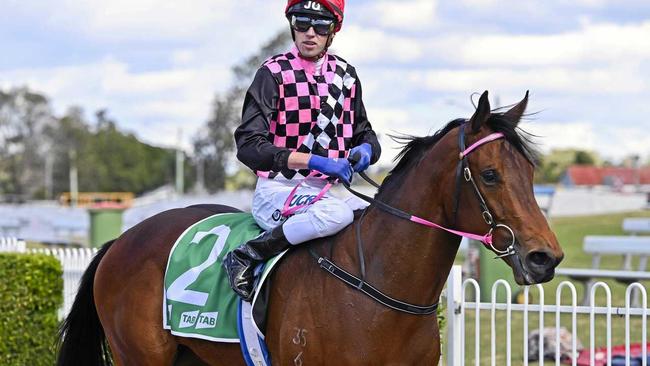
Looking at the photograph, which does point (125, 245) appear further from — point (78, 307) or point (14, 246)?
point (14, 246)

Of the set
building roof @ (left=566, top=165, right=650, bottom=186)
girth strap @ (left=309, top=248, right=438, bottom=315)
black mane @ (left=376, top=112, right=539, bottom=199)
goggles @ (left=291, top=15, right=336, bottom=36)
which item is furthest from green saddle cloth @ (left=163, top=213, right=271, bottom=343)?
building roof @ (left=566, top=165, right=650, bottom=186)

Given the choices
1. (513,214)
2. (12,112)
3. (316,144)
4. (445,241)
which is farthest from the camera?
(12,112)

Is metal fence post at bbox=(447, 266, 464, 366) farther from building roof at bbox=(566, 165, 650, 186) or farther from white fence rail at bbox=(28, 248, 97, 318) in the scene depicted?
building roof at bbox=(566, 165, 650, 186)

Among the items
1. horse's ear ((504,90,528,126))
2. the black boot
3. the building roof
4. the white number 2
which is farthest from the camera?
the building roof

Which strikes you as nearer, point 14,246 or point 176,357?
point 176,357

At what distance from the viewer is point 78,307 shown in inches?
215

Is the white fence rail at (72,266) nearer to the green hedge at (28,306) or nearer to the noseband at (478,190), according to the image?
the green hedge at (28,306)

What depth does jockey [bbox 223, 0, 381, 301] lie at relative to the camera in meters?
3.98

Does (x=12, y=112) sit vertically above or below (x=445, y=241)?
above

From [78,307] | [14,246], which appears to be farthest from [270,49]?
[78,307]

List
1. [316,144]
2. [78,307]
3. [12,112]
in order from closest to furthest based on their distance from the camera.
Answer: [316,144] < [78,307] < [12,112]

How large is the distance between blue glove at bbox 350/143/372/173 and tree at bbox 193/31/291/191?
1361 inches

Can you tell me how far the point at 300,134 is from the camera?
425 cm

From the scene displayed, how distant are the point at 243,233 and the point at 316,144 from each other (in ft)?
2.11
